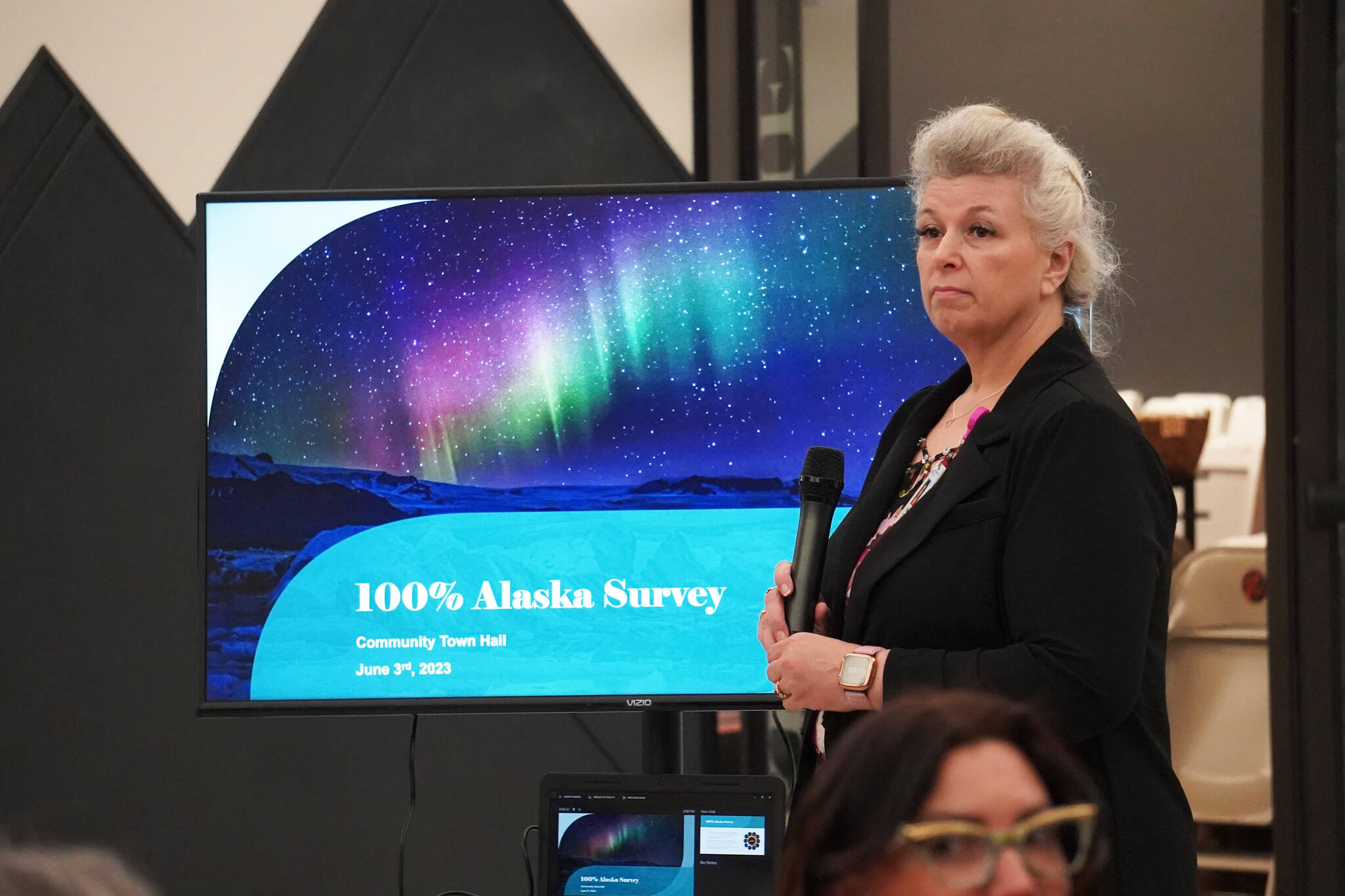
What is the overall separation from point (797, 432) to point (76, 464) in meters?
1.66

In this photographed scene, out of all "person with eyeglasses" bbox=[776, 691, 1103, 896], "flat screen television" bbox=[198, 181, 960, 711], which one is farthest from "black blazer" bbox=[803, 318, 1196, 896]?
"flat screen television" bbox=[198, 181, 960, 711]

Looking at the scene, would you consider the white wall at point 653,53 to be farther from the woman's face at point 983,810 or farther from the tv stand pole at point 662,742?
the woman's face at point 983,810

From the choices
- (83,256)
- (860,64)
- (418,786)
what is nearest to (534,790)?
(418,786)

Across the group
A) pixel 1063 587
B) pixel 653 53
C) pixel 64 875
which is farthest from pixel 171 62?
pixel 64 875

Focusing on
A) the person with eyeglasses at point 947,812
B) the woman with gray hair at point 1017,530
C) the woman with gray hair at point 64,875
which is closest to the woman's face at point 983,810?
the person with eyeglasses at point 947,812

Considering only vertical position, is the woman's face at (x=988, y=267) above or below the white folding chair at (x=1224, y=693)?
above

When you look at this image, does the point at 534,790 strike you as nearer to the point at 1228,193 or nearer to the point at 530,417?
the point at 530,417

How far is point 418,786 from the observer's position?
3.27m

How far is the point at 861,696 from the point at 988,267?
553 mm

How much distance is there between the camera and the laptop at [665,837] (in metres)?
2.25

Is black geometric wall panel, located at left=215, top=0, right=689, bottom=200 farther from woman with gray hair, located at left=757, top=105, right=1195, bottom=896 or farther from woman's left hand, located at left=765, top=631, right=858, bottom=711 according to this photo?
woman's left hand, located at left=765, top=631, right=858, bottom=711

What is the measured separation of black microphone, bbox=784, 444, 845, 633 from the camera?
1.84 metres

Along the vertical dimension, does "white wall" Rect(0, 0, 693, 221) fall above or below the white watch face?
above

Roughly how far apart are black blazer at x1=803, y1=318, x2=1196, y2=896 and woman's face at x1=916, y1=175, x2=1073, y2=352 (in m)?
0.07
